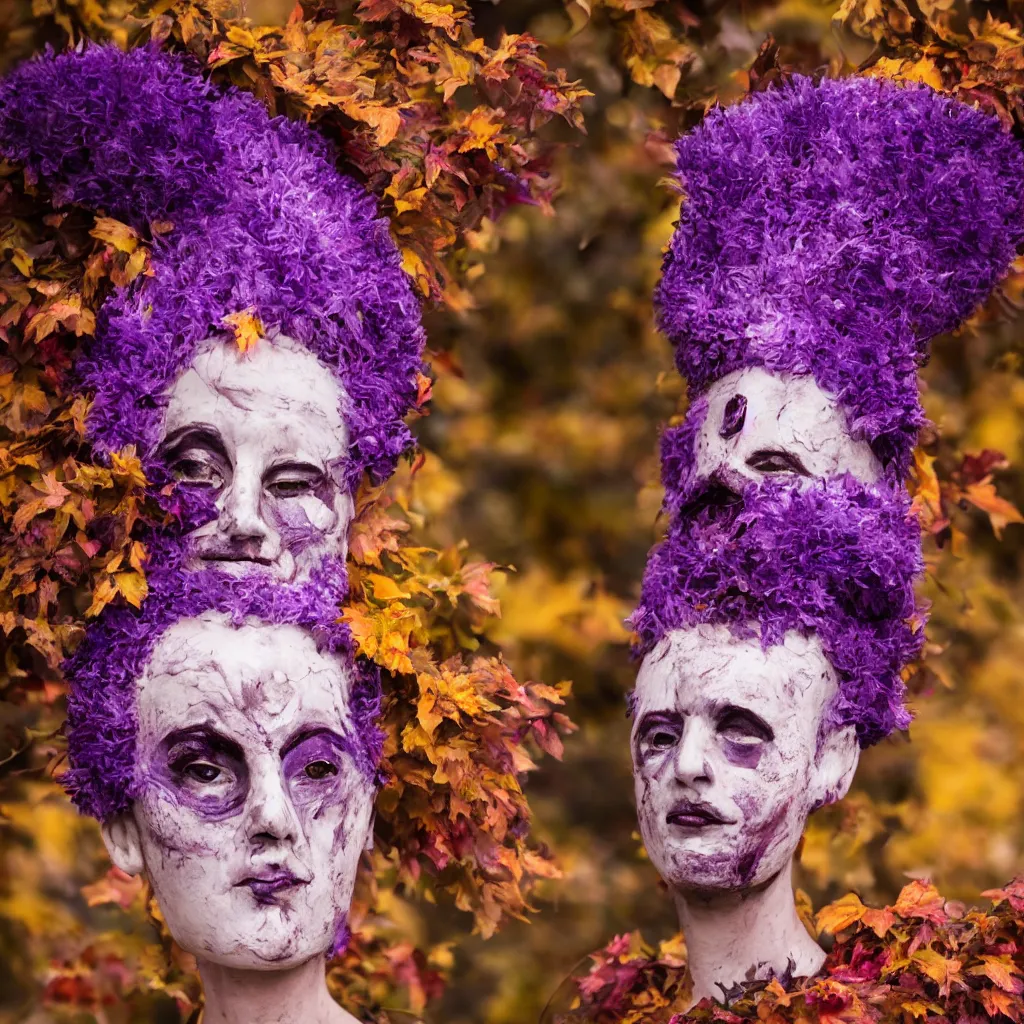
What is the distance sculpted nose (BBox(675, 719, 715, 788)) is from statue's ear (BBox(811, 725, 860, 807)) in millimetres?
315

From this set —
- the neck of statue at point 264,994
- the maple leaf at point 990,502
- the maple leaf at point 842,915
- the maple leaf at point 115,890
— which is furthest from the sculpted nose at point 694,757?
the maple leaf at point 115,890

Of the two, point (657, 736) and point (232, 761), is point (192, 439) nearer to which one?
point (232, 761)

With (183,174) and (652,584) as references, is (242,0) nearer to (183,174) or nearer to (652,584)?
(183,174)

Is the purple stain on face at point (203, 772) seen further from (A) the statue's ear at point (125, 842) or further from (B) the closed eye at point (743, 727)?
(B) the closed eye at point (743, 727)

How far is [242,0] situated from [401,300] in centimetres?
93

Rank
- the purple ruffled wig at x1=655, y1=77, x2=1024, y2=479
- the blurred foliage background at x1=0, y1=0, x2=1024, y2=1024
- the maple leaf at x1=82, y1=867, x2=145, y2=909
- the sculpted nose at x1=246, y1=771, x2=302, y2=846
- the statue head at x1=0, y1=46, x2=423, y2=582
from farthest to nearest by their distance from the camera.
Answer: the blurred foliage background at x1=0, y1=0, x2=1024, y2=1024 < the maple leaf at x1=82, y1=867, x2=145, y2=909 < the purple ruffled wig at x1=655, y1=77, x2=1024, y2=479 < the statue head at x1=0, y1=46, x2=423, y2=582 < the sculpted nose at x1=246, y1=771, x2=302, y2=846

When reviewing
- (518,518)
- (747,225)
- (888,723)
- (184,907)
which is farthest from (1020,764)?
(184,907)

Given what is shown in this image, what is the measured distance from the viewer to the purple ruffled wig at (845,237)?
16.2 feet

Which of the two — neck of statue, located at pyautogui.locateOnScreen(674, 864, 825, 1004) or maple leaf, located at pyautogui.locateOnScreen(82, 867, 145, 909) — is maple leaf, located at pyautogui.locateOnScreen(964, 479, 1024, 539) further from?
maple leaf, located at pyautogui.locateOnScreen(82, 867, 145, 909)

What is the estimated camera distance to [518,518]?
880 centimetres

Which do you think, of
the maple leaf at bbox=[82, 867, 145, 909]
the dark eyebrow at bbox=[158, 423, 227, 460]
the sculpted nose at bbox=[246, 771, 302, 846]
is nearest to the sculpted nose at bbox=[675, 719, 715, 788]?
the sculpted nose at bbox=[246, 771, 302, 846]

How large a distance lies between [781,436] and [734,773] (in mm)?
841

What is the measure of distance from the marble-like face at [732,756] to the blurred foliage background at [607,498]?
135cm

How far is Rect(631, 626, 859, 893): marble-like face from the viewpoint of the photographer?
188 inches
